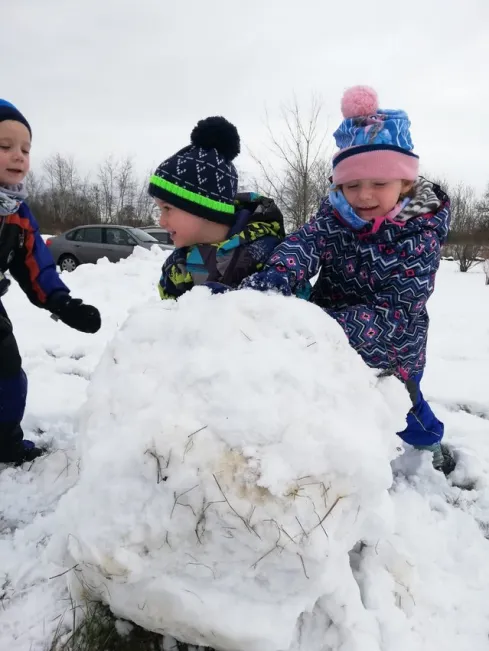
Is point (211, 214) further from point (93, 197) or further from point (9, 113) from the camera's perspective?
point (93, 197)

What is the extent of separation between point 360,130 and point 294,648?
181cm

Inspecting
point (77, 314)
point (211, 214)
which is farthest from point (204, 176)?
point (77, 314)

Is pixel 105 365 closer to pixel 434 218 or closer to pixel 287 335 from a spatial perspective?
pixel 287 335

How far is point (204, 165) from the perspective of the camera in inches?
75.1

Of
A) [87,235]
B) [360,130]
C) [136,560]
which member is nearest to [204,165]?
[360,130]

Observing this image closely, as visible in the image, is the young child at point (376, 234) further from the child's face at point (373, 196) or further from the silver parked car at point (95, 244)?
the silver parked car at point (95, 244)

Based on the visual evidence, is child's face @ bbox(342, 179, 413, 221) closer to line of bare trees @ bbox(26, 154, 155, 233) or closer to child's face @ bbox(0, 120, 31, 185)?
child's face @ bbox(0, 120, 31, 185)

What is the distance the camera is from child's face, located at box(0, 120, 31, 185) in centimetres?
208

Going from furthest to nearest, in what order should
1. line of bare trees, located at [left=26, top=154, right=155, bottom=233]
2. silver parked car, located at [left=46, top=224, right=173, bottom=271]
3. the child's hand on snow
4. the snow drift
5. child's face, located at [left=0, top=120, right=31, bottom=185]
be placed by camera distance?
line of bare trees, located at [left=26, top=154, right=155, bottom=233], silver parked car, located at [left=46, top=224, right=173, bottom=271], the child's hand on snow, child's face, located at [left=0, top=120, right=31, bottom=185], the snow drift

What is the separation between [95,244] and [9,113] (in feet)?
35.5

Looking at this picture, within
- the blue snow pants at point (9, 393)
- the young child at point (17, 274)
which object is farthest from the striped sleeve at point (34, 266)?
the blue snow pants at point (9, 393)

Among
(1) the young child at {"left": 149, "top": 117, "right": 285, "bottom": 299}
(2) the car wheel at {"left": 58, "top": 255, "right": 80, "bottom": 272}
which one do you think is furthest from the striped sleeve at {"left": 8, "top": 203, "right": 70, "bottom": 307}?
(2) the car wheel at {"left": 58, "top": 255, "right": 80, "bottom": 272}

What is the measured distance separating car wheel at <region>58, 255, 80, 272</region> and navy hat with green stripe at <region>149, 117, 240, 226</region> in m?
11.5

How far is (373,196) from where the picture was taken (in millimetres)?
1818
